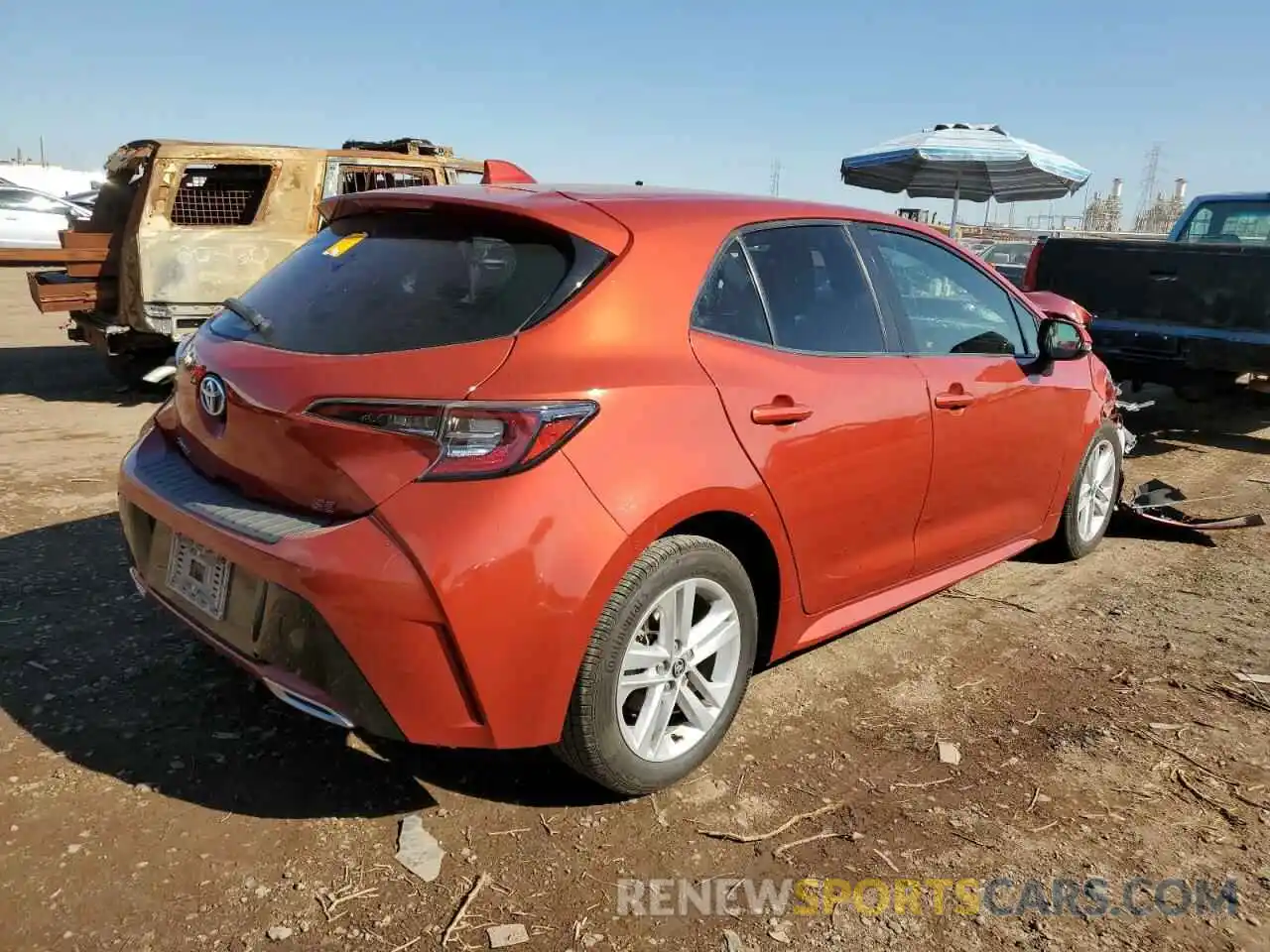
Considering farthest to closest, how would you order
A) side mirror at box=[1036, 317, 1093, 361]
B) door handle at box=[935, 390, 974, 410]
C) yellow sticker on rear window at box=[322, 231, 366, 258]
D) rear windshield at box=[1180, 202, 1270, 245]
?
rear windshield at box=[1180, 202, 1270, 245] → side mirror at box=[1036, 317, 1093, 361] → door handle at box=[935, 390, 974, 410] → yellow sticker on rear window at box=[322, 231, 366, 258]

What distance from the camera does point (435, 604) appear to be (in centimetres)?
215

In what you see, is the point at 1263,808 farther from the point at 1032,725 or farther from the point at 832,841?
the point at 832,841

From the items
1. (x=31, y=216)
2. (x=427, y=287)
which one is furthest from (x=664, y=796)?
(x=31, y=216)

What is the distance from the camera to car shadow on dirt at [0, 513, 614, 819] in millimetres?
2666

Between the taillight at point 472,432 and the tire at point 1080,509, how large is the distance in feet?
10.1

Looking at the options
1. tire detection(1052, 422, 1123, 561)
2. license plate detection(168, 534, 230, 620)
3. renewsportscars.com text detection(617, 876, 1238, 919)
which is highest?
license plate detection(168, 534, 230, 620)

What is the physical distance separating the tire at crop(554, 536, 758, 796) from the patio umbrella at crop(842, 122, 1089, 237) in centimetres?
1254

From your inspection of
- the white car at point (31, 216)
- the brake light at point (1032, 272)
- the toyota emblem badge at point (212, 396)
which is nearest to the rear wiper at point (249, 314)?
the toyota emblem badge at point (212, 396)

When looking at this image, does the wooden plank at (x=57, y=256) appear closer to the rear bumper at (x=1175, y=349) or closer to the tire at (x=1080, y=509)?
the tire at (x=1080, y=509)

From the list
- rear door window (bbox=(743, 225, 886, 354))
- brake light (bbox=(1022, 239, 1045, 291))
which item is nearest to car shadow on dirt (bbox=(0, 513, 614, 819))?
rear door window (bbox=(743, 225, 886, 354))

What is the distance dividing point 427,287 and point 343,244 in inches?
19.4

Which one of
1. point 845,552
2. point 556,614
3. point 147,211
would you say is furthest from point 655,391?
point 147,211

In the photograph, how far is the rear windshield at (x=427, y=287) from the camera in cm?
242

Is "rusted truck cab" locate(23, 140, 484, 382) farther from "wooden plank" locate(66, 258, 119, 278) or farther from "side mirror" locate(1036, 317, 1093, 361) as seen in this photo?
"side mirror" locate(1036, 317, 1093, 361)
